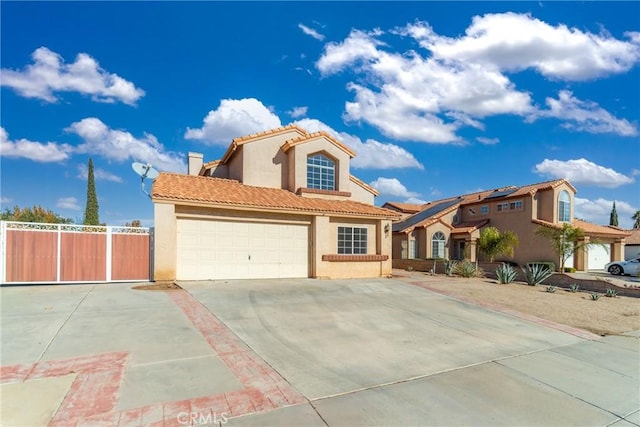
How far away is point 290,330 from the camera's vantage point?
7.64m

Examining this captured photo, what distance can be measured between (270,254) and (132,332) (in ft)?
27.4

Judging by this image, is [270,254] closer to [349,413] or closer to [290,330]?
[290,330]

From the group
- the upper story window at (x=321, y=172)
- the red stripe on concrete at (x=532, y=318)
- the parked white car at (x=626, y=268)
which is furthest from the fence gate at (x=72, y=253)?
the parked white car at (x=626, y=268)

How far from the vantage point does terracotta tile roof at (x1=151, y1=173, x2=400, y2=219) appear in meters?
13.3

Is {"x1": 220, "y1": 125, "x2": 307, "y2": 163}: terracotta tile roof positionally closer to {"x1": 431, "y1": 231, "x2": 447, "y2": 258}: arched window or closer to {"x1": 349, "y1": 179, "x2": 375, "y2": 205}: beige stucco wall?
{"x1": 349, "y1": 179, "x2": 375, "y2": 205}: beige stucco wall

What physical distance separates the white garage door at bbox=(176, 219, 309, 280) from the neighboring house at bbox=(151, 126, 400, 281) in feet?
0.12

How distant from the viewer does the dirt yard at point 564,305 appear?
9.85 metres

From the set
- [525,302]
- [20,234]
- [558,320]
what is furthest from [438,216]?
[20,234]

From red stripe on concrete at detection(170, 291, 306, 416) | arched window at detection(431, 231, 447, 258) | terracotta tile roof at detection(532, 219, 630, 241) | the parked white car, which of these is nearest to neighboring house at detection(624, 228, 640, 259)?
terracotta tile roof at detection(532, 219, 630, 241)

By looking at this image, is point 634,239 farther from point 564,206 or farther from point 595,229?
point 564,206

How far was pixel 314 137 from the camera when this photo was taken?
59.9 ft

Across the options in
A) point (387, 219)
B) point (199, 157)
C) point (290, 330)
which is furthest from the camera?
point (199, 157)

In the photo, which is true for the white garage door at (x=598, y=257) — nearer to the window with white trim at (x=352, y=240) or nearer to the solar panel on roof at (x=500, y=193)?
the solar panel on roof at (x=500, y=193)

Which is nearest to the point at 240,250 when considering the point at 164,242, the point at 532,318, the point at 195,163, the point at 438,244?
the point at 164,242
